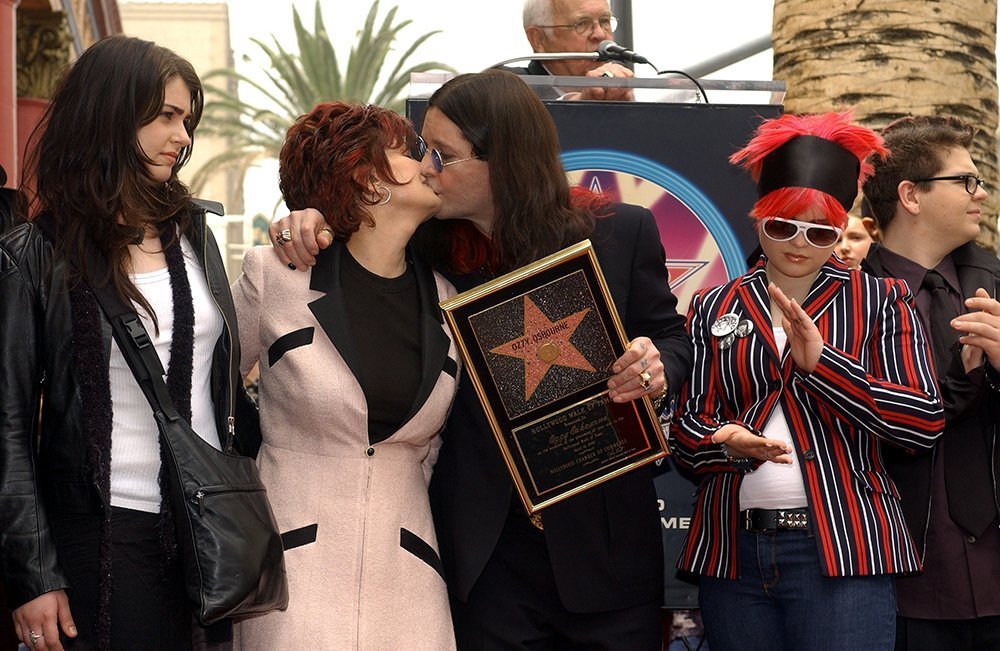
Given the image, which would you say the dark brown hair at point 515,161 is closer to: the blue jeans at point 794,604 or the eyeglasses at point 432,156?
the eyeglasses at point 432,156

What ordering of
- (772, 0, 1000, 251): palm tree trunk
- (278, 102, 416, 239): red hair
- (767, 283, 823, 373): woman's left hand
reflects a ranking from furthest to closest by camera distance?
(772, 0, 1000, 251): palm tree trunk → (278, 102, 416, 239): red hair → (767, 283, 823, 373): woman's left hand

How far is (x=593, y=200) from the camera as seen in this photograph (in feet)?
13.0

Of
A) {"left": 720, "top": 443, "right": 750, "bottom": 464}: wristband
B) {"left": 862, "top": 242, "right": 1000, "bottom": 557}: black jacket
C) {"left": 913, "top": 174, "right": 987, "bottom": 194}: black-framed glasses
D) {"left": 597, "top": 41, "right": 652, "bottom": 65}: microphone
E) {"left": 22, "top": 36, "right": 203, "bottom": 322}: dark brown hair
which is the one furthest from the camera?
{"left": 597, "top": 41, "right": 652, "bottom": 65}: microphone

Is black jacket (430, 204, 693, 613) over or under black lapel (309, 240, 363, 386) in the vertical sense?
under

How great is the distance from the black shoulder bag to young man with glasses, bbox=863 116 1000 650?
201 centimetres

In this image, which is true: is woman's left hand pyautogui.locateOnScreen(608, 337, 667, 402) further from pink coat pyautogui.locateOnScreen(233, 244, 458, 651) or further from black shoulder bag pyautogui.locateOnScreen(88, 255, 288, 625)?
black shoulder bag pyautogui.locateOnScreen(88, 255, 288, 625)

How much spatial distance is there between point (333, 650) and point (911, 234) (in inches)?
94.7

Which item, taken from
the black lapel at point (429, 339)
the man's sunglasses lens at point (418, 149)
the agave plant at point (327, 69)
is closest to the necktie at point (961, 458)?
the black lapel at point (429, 339)

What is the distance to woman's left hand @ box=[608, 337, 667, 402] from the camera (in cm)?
353

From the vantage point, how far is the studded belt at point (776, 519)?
359cm

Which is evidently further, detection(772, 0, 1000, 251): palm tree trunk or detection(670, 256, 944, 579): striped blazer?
detection(772, 0, 1000, 251): palm tree trunk

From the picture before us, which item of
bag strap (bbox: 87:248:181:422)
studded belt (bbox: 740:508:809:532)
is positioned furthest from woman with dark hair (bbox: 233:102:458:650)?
studded belt (bbox: 740:508:809:532)

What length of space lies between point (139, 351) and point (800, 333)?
1.82 meters

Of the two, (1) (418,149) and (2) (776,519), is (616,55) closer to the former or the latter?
(1) (418,149)
